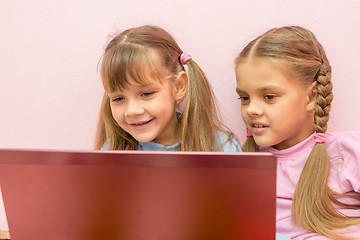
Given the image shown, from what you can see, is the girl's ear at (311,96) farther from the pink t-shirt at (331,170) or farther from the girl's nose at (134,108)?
the girl's nose at (134,108)

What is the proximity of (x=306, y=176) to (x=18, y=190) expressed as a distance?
644 millimetres

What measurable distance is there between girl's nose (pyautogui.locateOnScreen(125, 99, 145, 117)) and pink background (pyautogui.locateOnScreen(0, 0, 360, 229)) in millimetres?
291

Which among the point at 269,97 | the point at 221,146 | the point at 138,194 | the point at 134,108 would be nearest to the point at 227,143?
the point at 221,146

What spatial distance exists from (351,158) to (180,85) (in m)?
0.47

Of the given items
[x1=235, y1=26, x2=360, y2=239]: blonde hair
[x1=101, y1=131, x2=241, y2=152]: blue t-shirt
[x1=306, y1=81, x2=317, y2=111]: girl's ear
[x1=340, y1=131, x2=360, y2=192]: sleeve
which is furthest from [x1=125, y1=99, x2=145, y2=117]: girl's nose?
[x1=340, y1=131, x2=360, y2=192]: sleeve

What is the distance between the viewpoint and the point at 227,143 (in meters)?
0.97

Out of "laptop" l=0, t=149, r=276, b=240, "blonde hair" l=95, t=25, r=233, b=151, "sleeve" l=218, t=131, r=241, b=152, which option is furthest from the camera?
"sleeve" l=218, t=131, r=241, b=152

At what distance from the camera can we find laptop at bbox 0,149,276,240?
515 millimetres

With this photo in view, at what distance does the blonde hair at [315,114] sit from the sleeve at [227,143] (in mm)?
184

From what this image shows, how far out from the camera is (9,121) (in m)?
1.19

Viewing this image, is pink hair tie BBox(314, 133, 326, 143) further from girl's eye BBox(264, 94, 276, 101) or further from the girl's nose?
the girl's nose

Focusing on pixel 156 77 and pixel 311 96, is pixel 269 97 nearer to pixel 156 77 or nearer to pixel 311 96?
pixel 311 96

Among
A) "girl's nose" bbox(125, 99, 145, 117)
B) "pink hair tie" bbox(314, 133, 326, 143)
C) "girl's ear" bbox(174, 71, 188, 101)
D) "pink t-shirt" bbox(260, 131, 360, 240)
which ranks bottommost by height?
"pink t-shirt" bbox(260, 131, 360, 240)

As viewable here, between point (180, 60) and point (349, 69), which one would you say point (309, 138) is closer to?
point (349, 69)
